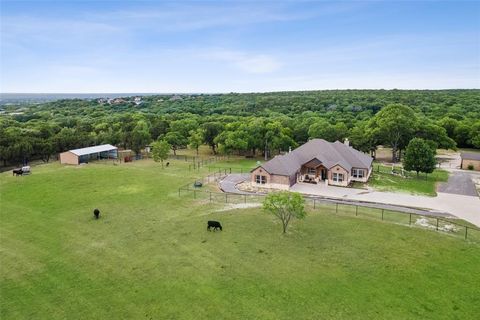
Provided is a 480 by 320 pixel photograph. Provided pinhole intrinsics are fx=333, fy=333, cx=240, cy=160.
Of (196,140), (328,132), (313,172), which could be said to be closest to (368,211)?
(313,172)

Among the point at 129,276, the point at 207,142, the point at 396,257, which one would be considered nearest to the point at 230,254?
the point at 129,276

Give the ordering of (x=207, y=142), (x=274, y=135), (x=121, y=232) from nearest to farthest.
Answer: (x=121, y=232)
(x=274, y=135)
(x=207, y=142)

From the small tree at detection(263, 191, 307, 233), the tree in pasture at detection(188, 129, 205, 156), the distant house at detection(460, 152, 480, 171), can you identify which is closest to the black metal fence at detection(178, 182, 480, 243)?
the small tree at detection(263, 191, 307, 233)

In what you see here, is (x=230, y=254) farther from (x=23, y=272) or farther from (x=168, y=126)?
(x=168, y=126)

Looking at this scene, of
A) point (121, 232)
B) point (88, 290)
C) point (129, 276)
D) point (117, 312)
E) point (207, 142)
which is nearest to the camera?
point (117, 312)

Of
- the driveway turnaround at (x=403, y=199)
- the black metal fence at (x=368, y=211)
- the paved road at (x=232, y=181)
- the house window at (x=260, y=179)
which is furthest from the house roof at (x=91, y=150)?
the house window at (x=260, y=179)

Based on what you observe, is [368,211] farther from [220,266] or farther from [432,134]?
[432,134]

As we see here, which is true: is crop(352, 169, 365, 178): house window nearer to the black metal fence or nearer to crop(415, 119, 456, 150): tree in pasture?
the black metal fence

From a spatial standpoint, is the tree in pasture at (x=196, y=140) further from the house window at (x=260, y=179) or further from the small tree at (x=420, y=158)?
the small tree at (x=420, y=158)
